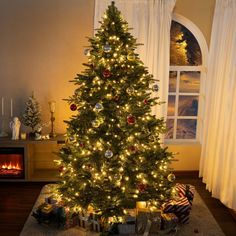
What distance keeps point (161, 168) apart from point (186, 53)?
216 cm

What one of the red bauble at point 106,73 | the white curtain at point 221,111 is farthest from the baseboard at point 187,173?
the red bauble at point 106,73

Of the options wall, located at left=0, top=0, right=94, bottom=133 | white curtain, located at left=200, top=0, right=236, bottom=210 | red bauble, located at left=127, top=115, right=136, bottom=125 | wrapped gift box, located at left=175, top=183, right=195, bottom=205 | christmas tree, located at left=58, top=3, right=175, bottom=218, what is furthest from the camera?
wall, located at left=0, top=0, right=94, bottom=133

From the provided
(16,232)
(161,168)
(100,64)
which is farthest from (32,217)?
(100,64)

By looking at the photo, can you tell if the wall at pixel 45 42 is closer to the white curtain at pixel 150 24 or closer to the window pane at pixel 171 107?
the white curtain at pixel 150 24

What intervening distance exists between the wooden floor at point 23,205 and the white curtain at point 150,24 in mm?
1728

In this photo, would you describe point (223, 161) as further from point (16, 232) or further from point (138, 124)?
point (16, 232)

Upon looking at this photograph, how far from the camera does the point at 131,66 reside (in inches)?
126

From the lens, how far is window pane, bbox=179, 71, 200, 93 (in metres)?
4.93

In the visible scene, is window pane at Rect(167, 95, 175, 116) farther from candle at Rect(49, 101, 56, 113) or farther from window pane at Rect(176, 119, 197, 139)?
candle at Rect(49, 101, 56, 113)

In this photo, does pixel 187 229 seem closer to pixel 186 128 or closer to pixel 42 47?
pixel 186 128

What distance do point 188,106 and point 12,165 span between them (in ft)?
8.92

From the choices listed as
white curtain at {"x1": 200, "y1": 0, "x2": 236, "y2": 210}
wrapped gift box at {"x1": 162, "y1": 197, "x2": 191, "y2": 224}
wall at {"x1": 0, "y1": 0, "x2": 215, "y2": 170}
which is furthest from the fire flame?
white curtain at {"x1": 200, "y1": 0, "x2": 236, "y2": 210}

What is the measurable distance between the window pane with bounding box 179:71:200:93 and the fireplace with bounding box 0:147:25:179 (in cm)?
252

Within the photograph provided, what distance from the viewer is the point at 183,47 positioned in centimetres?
480
